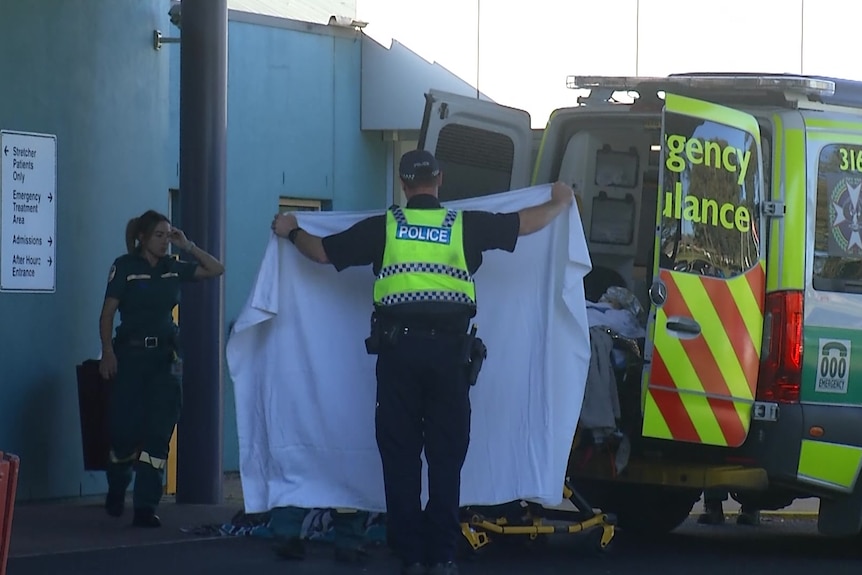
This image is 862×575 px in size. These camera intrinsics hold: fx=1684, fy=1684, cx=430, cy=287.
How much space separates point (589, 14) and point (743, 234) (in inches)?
278

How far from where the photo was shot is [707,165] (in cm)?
766

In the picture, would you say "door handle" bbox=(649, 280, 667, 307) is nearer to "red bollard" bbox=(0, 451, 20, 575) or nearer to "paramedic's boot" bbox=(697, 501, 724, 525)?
"paramedic's boot" bbox=(697, 501, 724, 525)

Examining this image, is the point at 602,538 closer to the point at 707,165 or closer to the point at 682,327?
the point at 682,327

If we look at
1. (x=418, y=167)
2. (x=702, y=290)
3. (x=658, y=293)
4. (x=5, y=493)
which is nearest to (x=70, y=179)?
(x=418, y=167)

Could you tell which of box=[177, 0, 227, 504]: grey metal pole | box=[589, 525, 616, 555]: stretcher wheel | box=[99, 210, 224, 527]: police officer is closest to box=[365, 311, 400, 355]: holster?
box=[589, 525, 616, 555]: stretcher wheel

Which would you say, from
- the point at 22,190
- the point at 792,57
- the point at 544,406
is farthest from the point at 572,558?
the point at 792,57

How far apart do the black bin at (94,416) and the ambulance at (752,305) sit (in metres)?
3.36

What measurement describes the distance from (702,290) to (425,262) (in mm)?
1450

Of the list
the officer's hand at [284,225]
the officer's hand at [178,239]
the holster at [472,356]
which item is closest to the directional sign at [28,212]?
the officer's hand at [178,239]

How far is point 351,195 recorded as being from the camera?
49.7 feet

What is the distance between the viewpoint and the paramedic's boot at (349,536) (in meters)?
7.81

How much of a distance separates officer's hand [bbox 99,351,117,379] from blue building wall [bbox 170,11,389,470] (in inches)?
168

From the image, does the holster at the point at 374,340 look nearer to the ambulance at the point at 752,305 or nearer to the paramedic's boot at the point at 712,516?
the ambulance at the point at 752,305

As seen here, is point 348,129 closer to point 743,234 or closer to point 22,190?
point 22,190
